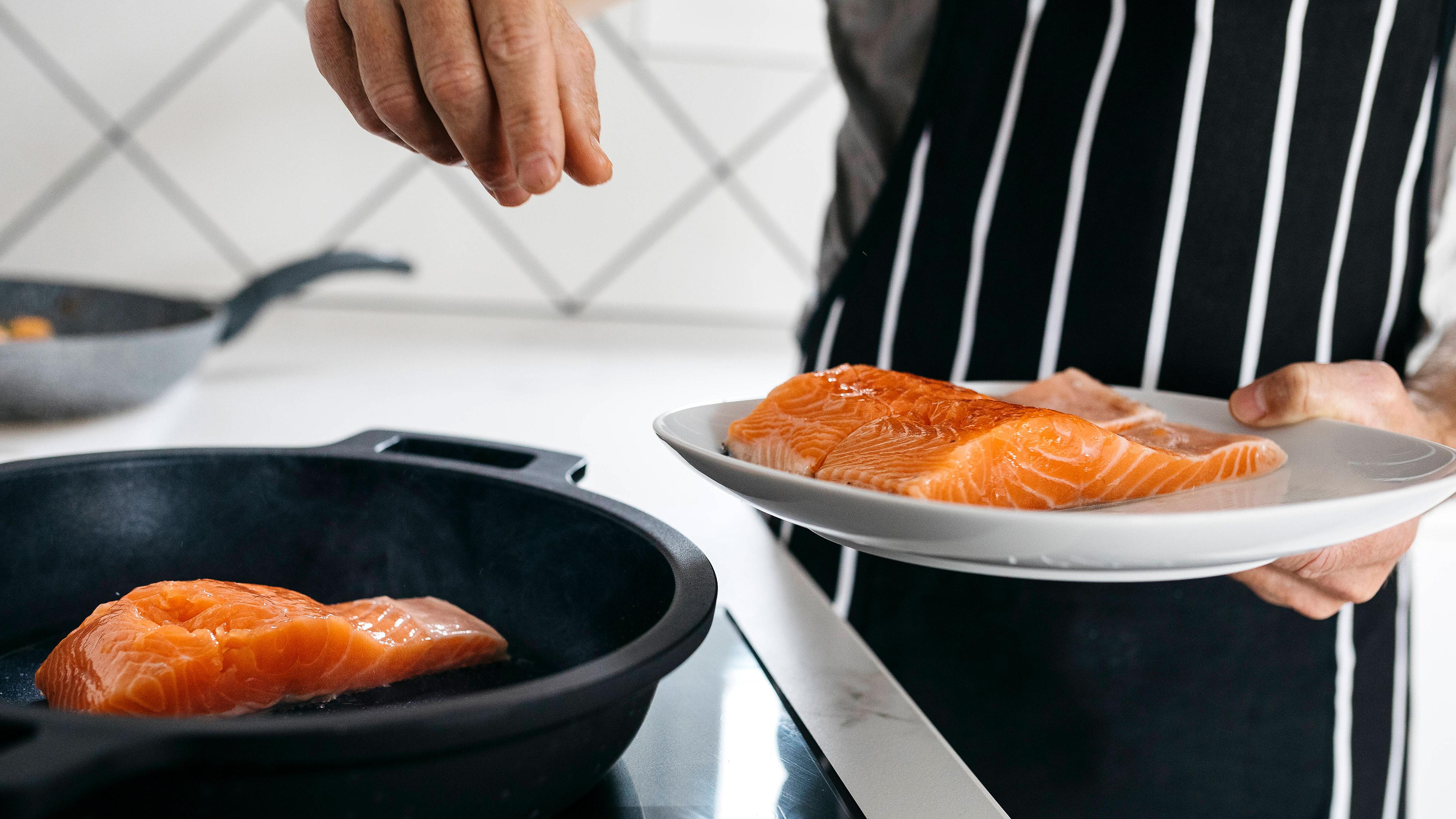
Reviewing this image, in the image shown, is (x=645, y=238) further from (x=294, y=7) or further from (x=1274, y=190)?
(x=1274, y=190)

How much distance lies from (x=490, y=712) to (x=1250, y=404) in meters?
0.50

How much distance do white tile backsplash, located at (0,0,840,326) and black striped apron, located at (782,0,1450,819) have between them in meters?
0.81

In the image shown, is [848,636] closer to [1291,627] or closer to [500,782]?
[500,782]

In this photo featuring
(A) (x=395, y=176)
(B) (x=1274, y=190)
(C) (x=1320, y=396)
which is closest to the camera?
(C) (x=1320, y=396)

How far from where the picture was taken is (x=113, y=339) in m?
0.99

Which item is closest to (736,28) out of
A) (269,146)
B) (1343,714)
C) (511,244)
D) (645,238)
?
(645,238)

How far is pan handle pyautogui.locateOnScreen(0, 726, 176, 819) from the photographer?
0.23 meters

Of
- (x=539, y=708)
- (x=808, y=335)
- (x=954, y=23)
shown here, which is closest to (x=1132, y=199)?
(x=954, y=23)

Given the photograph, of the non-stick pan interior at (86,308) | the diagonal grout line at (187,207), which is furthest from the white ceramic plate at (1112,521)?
the diagonal grout line at (187,207)

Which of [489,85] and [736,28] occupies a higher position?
[736,28]

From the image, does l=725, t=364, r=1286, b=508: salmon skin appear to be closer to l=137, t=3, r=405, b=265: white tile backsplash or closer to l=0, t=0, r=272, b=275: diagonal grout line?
l=137, t=3, r=405, b=265: white tile backsplash

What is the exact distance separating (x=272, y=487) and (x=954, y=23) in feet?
2.06

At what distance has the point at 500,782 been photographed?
12.7 inches

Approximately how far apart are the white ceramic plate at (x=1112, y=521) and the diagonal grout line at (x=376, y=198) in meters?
1.21
